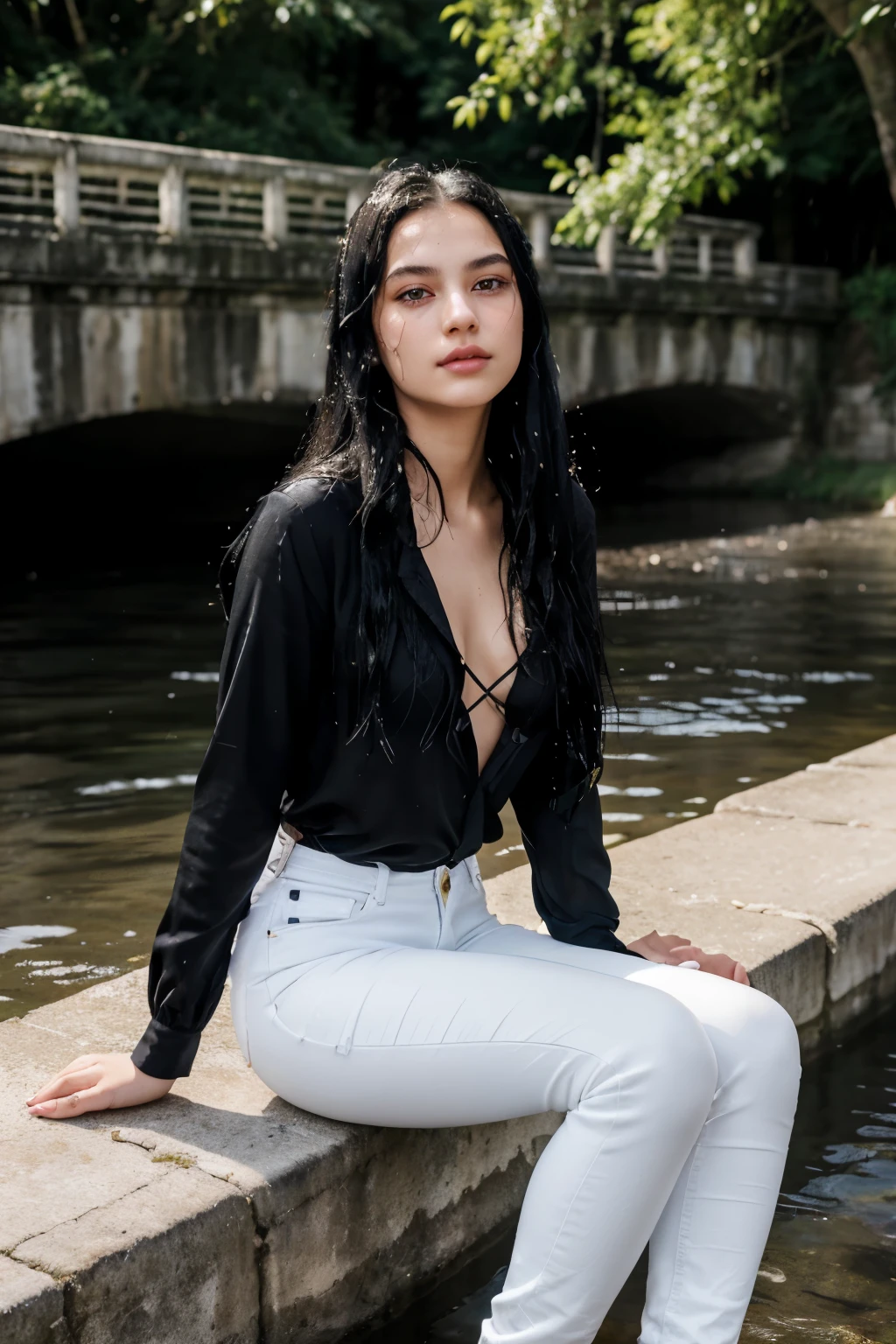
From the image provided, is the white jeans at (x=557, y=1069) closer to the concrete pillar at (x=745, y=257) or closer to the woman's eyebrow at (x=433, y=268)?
the woman's eyebrow at (x=433, y=268)

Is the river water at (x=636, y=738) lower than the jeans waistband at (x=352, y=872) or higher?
lower

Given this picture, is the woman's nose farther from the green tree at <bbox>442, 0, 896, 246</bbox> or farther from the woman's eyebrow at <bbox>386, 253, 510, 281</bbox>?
the green tree at <bbox>442, 0, 896, 246</bbox>

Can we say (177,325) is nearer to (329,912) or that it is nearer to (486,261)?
(486,261)

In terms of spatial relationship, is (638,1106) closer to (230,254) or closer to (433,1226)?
(433,1226)

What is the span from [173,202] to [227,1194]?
501 inches

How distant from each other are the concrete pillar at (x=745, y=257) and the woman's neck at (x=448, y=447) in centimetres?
2055

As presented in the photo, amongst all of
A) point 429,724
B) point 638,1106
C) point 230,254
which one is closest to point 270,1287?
point 638,1106

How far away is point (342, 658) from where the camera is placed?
2316mm

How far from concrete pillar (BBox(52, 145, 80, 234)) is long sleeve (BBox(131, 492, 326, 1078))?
11201 mm

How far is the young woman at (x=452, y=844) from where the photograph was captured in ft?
6.75

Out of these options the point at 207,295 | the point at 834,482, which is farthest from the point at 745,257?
the point at 207,295

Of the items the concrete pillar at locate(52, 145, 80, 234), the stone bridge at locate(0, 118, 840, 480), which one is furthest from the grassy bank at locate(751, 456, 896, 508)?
the concrete pillar at locate(52, 145, 80, 234)

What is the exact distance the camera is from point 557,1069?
2.08 meters

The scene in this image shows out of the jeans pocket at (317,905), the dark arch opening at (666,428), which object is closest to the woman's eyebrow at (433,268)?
the jeans pocket at (317,905)
